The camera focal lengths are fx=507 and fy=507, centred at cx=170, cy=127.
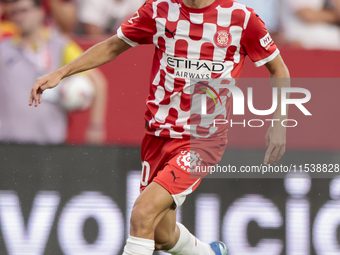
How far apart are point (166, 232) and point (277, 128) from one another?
931 mm

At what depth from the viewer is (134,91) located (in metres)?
4.30

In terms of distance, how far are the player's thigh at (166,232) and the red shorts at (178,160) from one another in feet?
0.77

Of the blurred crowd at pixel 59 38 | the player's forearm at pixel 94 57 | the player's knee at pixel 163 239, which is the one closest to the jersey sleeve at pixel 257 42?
the player's forearm at pixel 94 57

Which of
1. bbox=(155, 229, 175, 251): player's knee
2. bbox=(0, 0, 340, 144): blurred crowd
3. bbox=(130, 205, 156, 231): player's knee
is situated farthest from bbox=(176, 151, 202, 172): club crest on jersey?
bbox=(0, 0, 340, 144): blurred crowd

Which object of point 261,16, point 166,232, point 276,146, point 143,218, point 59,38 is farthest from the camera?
point 261,16

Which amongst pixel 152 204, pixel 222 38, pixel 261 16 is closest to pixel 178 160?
pixel 152 204

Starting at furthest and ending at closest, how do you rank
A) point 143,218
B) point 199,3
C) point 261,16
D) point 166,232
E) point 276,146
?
point 261,16 < point 166,232 < point 276,146 < point 199,3 < point 143,218

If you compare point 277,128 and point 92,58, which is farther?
point 92,58

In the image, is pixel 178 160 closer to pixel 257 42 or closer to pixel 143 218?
pixel 143 218

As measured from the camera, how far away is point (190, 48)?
9.66 feet

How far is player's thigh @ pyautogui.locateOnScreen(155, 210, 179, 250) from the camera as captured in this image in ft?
10.2

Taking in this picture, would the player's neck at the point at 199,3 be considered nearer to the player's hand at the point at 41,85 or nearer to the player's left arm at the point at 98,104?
the player's hand at the point at 41,85

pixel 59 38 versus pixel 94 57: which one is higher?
pixel 59 38

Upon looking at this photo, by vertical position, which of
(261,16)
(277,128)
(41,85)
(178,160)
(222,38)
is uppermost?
(261,16)
